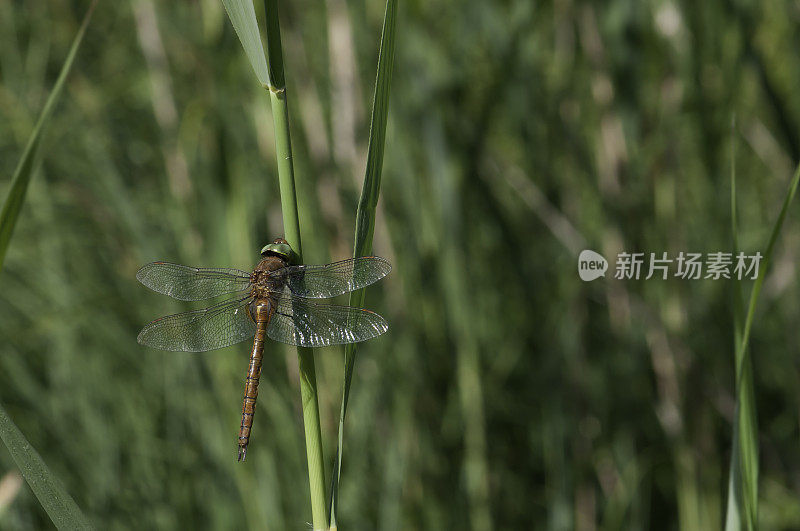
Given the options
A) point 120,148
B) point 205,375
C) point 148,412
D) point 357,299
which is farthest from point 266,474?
point 120,148

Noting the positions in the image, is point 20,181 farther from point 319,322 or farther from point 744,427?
point 744,427

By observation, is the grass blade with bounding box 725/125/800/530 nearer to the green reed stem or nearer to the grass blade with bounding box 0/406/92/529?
the green reed stem

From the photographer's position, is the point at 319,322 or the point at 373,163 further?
the point at 319,322

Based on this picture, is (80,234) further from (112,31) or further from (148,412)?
(112,31)

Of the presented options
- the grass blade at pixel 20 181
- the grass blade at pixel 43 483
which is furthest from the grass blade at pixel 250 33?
the grass blade at pixel 43 483

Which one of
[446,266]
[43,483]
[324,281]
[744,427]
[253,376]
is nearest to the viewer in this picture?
[43,483]

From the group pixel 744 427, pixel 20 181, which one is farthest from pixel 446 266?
pixel 20 181
